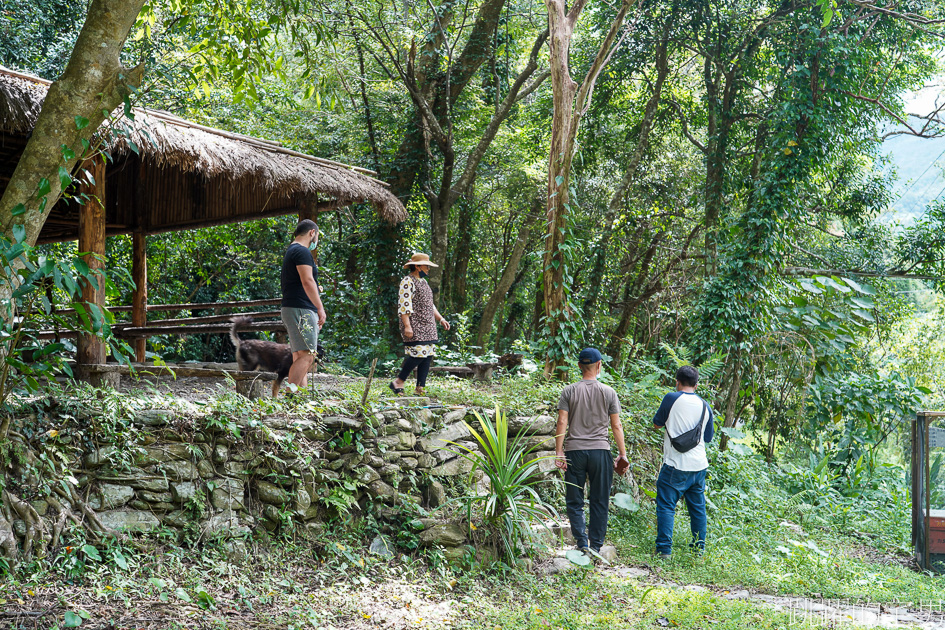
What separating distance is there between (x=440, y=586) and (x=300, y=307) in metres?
2.36

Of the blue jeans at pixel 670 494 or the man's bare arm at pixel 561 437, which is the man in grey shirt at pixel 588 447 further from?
the blue jeans at pixel 670 494

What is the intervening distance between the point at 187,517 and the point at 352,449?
4.12 feet

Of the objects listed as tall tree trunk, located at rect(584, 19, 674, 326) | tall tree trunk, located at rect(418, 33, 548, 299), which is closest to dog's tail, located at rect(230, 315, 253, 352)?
tall tree trunk, located at rect(418, 33, 548, 299)

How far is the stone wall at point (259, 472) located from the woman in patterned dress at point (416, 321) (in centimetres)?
92

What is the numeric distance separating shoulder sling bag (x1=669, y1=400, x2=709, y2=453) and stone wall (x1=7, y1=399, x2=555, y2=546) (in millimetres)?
1797

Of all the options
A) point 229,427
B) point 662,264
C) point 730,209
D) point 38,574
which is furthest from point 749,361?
point 38,574

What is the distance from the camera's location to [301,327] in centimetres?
550

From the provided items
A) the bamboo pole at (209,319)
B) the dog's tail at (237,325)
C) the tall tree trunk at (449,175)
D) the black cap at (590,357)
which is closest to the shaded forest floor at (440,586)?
the black cap at (590,357)

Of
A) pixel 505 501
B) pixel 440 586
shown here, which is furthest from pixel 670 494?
pixel 440 586

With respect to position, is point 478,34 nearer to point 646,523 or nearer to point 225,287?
point 225,287

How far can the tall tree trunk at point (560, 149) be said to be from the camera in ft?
26.1

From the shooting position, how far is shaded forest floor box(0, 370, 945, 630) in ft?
11.6

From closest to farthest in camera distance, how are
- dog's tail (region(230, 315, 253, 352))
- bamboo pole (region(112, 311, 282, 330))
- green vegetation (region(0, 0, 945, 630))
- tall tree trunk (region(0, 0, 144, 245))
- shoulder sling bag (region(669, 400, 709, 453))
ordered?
tall tree trunk (region(0, 0, 144, 245)), green vegetation (region(0, 0, 945, 630)), shoulder sling bag (region(669, 400, 709, 453)), dog's tail (region(230, 315, 253, 352)), bamboo pole (region(112, 311, 282, 330))

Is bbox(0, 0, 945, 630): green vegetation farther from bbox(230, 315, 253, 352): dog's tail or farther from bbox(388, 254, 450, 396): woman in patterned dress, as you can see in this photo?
bbox(230, 315, 253, 352): dog's tail
